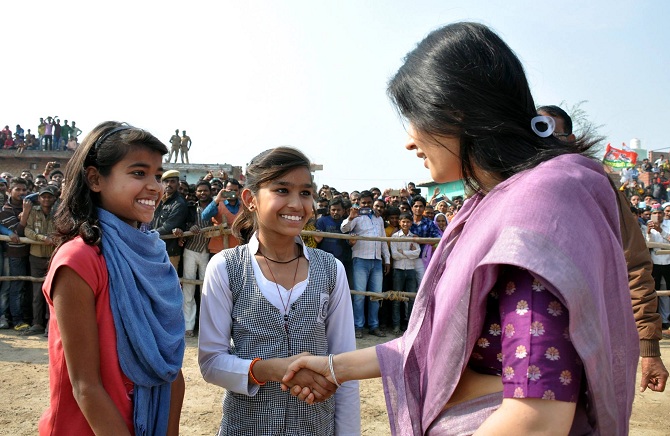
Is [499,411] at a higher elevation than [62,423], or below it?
higher

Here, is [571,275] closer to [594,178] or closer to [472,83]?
[594,178]

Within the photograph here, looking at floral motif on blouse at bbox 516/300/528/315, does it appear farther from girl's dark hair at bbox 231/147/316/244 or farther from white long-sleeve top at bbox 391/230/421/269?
white long-sleeve top at bbox 391/230/421/269

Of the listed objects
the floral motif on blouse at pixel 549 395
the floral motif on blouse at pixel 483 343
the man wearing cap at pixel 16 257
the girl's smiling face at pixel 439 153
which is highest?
the girl's smiling face at pixel 439 153

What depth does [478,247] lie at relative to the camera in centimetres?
106

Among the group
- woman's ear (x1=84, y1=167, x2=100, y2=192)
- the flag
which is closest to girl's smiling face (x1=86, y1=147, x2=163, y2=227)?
woman's ear (x1=84, y1=167, x2=100, y2=192)

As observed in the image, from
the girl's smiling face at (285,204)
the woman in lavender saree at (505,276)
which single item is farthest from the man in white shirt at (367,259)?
the woman in lavender saree at (505,276)

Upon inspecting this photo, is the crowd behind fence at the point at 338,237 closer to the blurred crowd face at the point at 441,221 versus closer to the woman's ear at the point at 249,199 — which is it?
the blurred crowd face at the point at 441,221

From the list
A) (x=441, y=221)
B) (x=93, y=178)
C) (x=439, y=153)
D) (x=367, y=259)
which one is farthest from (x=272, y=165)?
(x=441, y=221)

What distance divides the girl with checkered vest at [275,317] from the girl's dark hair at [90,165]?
52 cm

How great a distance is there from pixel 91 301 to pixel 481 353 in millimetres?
1223

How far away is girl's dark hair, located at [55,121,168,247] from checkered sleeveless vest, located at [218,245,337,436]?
56 centimetres

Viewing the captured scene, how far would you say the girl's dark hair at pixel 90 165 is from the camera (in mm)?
1788

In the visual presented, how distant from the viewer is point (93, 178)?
1872mm

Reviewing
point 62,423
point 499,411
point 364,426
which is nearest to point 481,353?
point 499,411
